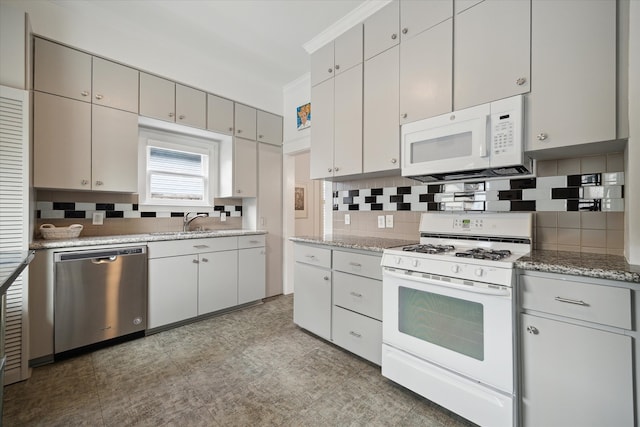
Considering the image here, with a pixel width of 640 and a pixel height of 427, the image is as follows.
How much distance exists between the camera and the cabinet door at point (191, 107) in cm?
304

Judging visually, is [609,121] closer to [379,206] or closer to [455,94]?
[455,94]

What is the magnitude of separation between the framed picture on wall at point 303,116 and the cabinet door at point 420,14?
1667 millimetres

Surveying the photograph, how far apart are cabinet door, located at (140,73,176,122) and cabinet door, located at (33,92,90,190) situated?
48cm

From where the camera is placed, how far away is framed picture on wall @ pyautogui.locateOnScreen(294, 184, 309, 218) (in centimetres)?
545

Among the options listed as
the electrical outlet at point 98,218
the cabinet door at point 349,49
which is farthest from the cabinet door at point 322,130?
the electrical outlet at point 98,218

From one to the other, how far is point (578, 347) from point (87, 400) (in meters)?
2.75

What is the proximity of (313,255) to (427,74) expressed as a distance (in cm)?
175

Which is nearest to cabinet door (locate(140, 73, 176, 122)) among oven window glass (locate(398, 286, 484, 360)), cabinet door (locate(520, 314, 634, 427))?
oven window glass (locate(398, 286, 484, 360))

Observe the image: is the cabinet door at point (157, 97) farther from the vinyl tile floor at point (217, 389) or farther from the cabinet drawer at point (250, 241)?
the vinyl tile floor at point (217, 389)

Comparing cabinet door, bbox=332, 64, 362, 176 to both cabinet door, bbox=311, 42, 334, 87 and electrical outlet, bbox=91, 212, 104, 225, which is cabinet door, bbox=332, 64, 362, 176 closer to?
cabinet door, bbox=311, 42, 334, 87

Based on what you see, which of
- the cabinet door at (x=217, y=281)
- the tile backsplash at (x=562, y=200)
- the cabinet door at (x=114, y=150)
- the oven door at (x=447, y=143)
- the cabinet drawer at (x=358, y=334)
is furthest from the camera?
the cabinet door at (x=217, y=281)

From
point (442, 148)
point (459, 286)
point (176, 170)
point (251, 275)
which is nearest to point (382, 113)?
point (442, 148)

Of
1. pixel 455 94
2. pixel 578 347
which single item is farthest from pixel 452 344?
pixel 455 94

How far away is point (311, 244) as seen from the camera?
102 inches
